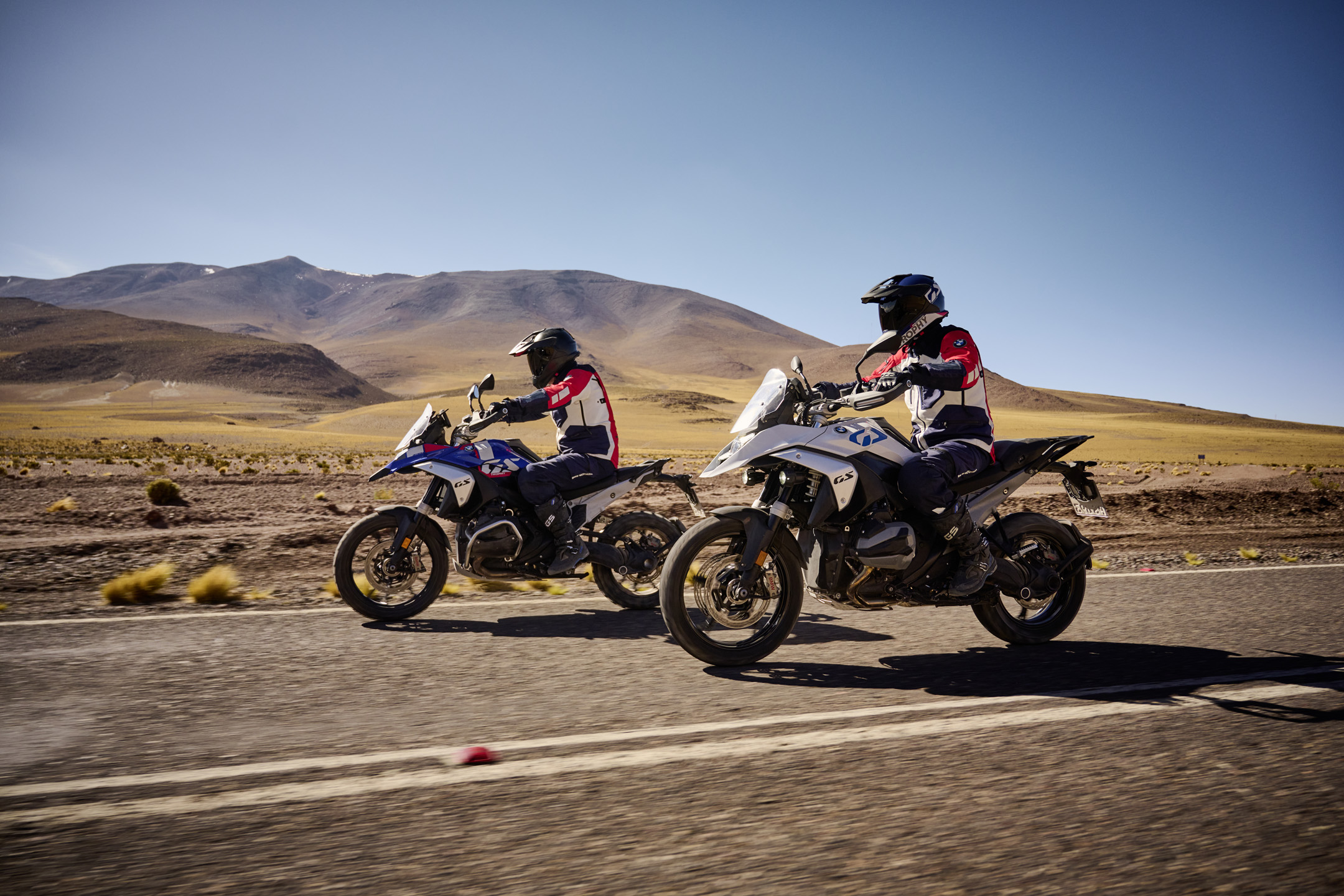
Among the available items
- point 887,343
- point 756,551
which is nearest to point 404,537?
point 756,551

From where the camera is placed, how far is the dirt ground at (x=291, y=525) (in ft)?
23.2

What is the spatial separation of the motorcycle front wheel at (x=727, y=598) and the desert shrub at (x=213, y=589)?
386 cm

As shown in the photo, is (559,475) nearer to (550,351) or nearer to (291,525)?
(550,351)

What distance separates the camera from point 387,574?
19.3 ft

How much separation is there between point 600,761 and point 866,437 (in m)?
2.54

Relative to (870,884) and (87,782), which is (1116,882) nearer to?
(870,884)

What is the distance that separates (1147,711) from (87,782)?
14.0ft

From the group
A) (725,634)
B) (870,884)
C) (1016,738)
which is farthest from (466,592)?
(870,884)

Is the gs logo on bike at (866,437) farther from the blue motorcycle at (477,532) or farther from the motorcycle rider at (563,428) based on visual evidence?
the motorcycle rider at (563,428)

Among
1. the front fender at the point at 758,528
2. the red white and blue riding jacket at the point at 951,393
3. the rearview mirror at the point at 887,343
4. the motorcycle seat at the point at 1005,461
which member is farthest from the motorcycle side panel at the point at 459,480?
the motorcycle seat at the point at 1005,461

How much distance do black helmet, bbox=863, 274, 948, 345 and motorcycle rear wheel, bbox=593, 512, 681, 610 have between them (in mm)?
2408

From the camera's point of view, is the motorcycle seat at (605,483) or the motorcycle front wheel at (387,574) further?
the motorcycle seat at (605,483)

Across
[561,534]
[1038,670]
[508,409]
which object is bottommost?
[1038,670]

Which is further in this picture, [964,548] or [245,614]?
[245,614]
